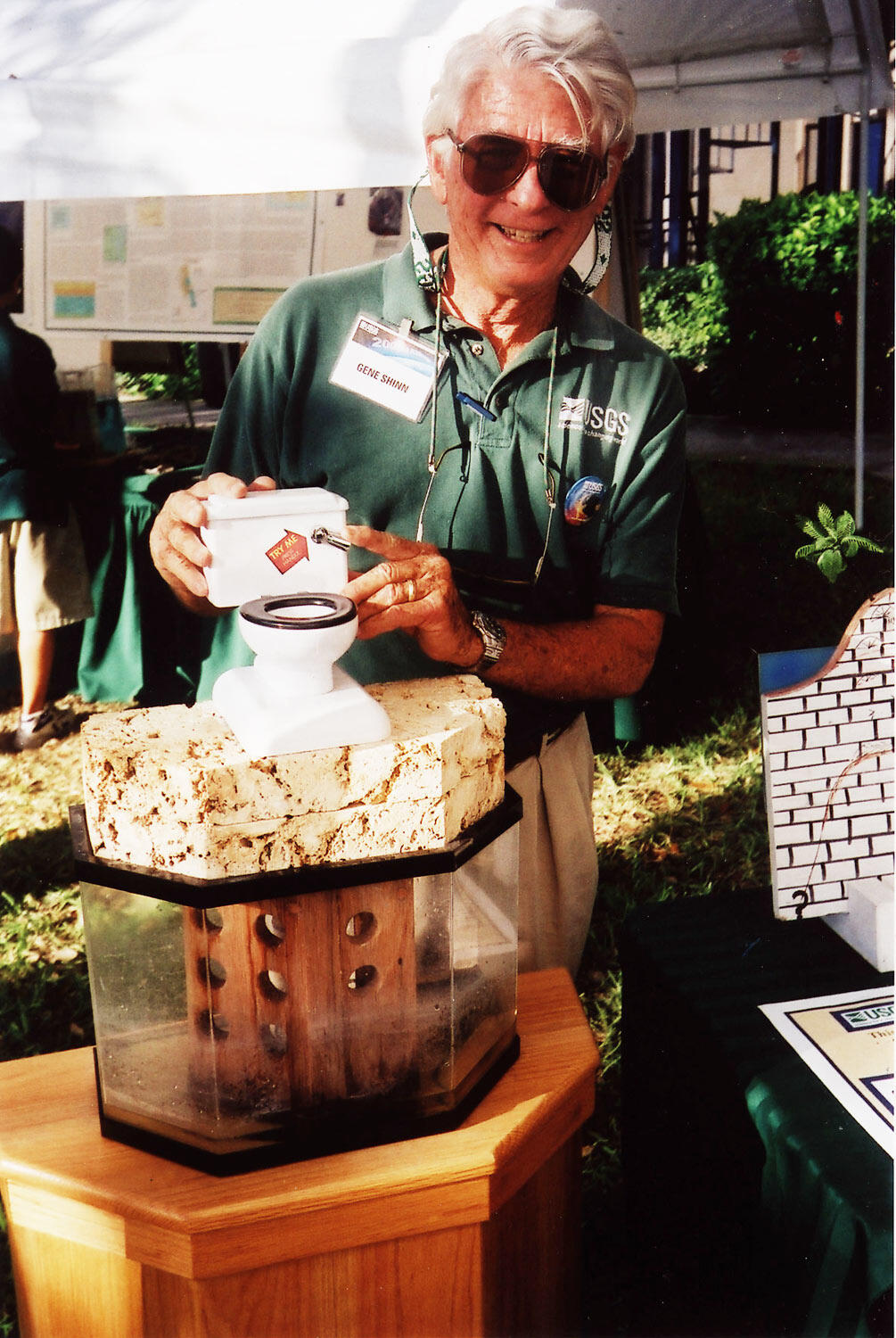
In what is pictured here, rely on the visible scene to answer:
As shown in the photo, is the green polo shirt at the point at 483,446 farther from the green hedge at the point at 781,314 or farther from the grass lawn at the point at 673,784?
the grass lawn at the point at 673,784

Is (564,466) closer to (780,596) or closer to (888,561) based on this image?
(780,596)

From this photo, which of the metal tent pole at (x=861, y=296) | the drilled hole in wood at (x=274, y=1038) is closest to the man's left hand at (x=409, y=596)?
the drilled hole in wood at (x=274, y=1038)

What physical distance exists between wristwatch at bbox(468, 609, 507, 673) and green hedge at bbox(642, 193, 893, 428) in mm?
687

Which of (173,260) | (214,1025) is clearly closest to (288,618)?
(214,1025)

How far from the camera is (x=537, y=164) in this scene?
1631 mm

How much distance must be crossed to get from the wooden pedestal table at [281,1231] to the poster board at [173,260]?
1.90 meters

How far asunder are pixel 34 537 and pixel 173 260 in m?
1.00

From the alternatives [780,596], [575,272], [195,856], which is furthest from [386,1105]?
[780,596]

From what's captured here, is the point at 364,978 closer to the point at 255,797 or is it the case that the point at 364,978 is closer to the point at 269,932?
the point at 269,932

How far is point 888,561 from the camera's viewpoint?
2662 millimetres

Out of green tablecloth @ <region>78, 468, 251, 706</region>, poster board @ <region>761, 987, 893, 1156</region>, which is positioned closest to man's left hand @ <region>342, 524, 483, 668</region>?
poster board @ <region>761, 987, 893, 1156</region>

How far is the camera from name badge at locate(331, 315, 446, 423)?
1784mm

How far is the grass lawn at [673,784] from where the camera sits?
2.49 metres

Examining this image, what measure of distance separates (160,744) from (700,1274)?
106 centimetres
